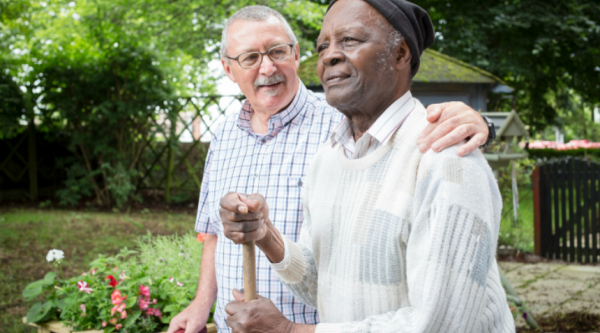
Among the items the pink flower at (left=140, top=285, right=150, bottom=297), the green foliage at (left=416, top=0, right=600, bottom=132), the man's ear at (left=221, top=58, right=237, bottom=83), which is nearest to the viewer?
the man's ear at (left=221, top=58, right=237, bottom=83)

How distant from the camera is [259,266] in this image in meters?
1.90

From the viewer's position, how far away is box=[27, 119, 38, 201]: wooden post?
10.0 meters

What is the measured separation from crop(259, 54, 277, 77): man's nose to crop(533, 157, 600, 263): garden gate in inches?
250

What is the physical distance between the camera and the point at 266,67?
2.02m

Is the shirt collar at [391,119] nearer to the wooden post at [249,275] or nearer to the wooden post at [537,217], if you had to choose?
the wooden post at [249,275]

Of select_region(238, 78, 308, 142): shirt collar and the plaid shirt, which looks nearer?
the plaid shirt

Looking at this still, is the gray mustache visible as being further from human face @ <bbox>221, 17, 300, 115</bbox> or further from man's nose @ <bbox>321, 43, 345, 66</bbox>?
man's nose @ <bbox>321, 43, 345, 66</bbox>

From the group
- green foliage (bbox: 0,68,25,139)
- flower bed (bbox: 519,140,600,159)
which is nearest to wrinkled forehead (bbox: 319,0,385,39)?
green foliage (bbox: 0,68,25,139)

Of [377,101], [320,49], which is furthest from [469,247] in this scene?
[320,49]

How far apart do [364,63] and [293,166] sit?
2.77 feet

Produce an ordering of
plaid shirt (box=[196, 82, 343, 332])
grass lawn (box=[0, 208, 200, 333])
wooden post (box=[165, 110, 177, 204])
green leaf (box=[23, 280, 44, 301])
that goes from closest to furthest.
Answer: plaid shirt (box=[196, 82, 343, 332]) < green leaf (box=[23, 280, 44, 301]) < grass lawn (box=[0, 208, 200, 333]) < wooden post (box=[165, 110, 177, 204])

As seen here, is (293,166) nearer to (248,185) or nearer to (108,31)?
(248,185)

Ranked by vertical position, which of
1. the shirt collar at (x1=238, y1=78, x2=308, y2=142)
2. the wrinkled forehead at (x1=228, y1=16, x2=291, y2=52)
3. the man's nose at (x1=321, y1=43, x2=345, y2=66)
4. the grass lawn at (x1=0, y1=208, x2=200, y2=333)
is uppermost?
the wrinkled forehead at (x1=228, y1=16, x2=291, y2=52)

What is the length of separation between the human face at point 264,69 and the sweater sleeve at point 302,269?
616 mm
